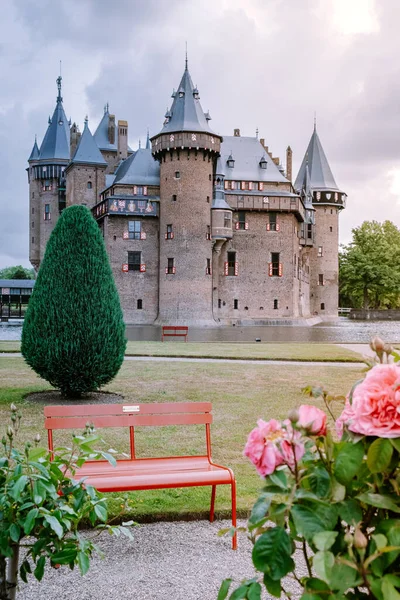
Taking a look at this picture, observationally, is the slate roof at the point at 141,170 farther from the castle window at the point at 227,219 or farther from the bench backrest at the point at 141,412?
the bench backrest at the point at 141,412

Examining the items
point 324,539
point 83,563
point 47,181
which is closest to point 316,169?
point 47,181

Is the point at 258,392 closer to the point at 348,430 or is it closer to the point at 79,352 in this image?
the point at 79,352

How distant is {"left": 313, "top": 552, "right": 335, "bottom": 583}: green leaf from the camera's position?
5.07ft

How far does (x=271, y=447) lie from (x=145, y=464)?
3642 millimetres

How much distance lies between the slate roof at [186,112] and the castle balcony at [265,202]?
22.3 ft

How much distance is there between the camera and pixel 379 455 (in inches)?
65.5

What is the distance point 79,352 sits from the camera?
9680mm

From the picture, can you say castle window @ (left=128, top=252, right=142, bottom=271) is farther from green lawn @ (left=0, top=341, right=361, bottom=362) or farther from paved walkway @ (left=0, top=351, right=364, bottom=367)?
paved walkway @ (left=0, top=351, right=364, bottom=367)

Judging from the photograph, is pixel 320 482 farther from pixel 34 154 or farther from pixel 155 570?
pixel 34 154

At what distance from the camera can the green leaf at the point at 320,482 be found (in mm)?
1776

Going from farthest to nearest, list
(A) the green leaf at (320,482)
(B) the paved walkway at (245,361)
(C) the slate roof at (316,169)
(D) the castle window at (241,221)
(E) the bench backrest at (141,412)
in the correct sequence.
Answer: (C) the slate roof at (316,169)
(D) the castle window at (241,221)
(B) the paved walkway at (245,361)
(E) the bench backrest at (141,412)
(A) the green leaf at (320,482)

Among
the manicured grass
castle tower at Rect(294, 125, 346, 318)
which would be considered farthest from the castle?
the manicured grass

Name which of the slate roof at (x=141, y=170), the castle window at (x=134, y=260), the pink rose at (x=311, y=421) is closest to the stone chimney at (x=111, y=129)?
the slate roof at (x=141, y=170)

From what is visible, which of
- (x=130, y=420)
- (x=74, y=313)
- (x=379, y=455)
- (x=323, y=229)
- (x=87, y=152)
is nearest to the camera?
(x=379, y=455)
